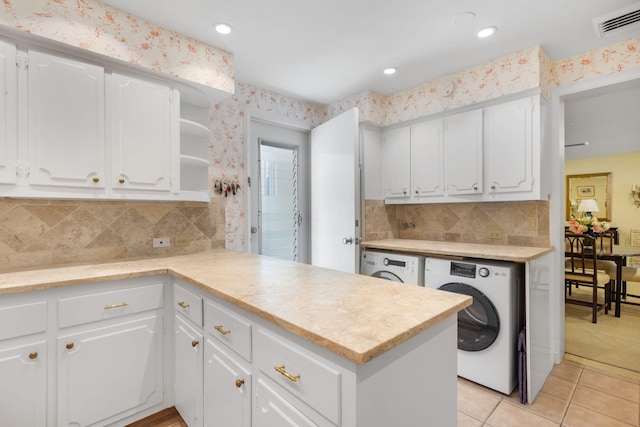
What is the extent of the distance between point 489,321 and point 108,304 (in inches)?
92.9

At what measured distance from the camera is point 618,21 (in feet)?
6.01

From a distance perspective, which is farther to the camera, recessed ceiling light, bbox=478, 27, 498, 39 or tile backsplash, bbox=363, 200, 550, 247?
tile backsplash, bbox=363, 200, 550, 247

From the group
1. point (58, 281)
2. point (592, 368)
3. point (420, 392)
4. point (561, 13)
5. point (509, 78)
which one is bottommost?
point (592, 368)

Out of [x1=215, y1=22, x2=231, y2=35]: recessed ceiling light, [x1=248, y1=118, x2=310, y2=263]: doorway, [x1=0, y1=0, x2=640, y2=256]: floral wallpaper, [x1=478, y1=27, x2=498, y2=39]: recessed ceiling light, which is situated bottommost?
[x1=248, y1=118, x2=310, y2=263]: doorway

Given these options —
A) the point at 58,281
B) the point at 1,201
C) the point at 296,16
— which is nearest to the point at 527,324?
the point at 296,16

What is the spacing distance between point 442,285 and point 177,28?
261cm

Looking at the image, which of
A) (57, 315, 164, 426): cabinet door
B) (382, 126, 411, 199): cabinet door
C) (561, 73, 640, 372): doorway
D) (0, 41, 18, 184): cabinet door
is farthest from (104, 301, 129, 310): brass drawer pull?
(561, 73, 640, 372): doorway

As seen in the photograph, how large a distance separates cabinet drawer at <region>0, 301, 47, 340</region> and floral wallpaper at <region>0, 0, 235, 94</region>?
140 cm

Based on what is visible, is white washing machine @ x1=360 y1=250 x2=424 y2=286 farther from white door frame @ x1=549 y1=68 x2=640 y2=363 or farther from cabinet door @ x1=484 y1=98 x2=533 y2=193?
white door frame @ x1=549 y1=68 x2=640 y2=363

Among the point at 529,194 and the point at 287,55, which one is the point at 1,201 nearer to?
the point at 287,55

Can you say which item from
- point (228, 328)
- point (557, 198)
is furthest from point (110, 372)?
point (557, 198)

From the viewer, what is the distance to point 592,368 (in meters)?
2.39

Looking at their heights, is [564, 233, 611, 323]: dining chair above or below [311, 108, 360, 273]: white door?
below

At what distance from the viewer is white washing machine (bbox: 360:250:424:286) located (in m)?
2.50
